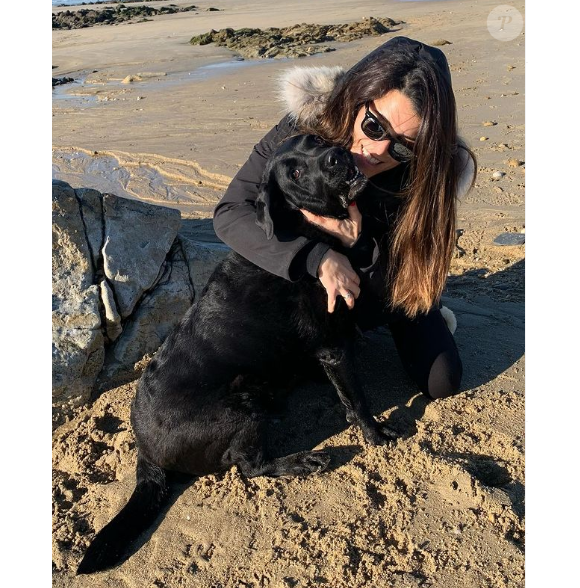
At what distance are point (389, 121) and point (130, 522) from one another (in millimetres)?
1974

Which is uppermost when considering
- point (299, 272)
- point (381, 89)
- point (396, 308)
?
point (381, 89)

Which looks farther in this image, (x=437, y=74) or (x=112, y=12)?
(x=112, y=12)

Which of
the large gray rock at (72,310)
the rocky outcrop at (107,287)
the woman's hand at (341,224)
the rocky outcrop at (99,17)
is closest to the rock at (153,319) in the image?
the rocky outcrop at (107,287)

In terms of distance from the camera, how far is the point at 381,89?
2.64m

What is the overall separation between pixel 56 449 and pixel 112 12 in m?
25.7

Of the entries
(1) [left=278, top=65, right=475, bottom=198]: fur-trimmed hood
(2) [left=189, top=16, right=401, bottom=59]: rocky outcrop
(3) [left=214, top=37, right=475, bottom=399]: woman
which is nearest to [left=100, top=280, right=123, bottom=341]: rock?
(3) [left=214, top=37, right=475, bottom=399]: woman

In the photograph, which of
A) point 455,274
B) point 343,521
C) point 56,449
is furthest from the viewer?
point 455,274

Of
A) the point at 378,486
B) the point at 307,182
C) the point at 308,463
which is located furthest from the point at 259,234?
the point at 378,486

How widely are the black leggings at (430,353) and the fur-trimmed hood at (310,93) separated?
78cm

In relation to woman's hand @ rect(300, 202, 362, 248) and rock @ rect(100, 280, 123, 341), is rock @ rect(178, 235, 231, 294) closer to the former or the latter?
rock @ rect(100, 280, 123, 341)

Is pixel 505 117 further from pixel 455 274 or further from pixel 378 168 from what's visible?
pixel 378 168

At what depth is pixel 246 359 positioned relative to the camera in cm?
284

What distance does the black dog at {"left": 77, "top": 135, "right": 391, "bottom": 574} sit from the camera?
271 centimetres

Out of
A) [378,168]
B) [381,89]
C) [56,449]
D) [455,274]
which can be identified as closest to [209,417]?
[56,449]
